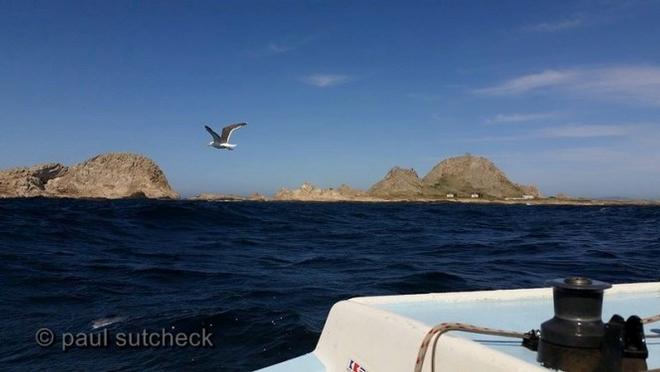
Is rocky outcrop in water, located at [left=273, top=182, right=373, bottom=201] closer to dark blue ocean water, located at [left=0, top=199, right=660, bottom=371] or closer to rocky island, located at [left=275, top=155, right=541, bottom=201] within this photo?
rocky island, located at [left=275, top=155, right=541, bottom=201]

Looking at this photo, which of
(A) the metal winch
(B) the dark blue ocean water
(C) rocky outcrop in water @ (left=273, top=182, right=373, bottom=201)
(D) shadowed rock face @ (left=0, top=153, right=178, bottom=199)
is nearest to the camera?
(A) the metal winch

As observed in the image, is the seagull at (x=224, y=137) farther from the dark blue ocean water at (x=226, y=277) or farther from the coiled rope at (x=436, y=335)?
the coiled rope at (x=436, y=335)

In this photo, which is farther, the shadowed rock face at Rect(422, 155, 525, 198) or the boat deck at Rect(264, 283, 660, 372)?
the shadowed rock face at Rect(422, 155, 525, 198)

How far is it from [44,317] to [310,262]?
272 inches

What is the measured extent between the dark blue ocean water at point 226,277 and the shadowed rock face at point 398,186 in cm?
14732

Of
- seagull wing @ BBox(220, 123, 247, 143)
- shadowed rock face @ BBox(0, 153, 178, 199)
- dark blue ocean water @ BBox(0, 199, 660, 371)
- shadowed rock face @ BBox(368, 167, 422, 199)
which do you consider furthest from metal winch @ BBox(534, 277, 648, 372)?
shadowed rock face @ BBox(368, 167, 422, 199)

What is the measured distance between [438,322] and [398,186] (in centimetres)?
17463

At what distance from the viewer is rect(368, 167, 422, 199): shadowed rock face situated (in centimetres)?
17006

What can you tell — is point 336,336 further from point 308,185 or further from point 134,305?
point 308,185

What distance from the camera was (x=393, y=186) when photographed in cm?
17762

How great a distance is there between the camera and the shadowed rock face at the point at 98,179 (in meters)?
127

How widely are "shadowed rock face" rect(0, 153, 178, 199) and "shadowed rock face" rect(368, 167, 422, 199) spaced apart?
68376 mm

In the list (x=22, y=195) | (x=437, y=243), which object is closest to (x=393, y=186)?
(x=22, y=195)

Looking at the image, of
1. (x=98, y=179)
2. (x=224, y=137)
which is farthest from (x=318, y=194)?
(x=224, y=137)
